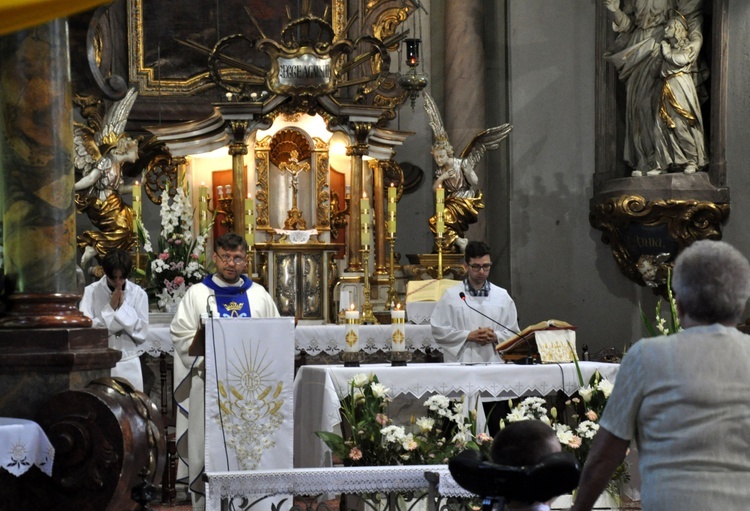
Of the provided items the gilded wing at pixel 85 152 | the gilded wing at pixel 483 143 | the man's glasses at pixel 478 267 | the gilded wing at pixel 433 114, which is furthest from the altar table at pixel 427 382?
the gilded wing at pixel 433 114

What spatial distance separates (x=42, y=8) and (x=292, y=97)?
7.16 m

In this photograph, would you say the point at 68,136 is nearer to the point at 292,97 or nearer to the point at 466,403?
the point at 466,403

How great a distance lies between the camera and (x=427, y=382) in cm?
680

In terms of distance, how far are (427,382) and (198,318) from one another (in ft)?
4.72

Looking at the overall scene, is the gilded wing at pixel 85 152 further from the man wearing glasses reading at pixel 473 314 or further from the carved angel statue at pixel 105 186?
the man wearing glasses reading at pixel 473 314

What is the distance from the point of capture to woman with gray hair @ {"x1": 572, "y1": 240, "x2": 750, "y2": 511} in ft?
9.80

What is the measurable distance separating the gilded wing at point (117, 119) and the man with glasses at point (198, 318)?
458 cm

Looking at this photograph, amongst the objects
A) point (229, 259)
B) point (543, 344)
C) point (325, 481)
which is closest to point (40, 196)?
point (229, 259)

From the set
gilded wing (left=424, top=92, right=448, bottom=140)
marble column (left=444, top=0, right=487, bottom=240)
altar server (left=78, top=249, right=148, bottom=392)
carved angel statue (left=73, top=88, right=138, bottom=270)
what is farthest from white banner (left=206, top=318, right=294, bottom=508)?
marble column (left=444, top=0, right=487, bottom=240)

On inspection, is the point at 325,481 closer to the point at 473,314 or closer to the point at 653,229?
the point at 473,314

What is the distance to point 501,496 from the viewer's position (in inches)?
105

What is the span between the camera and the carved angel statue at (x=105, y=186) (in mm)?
11203

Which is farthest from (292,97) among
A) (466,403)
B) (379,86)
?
(466,403)

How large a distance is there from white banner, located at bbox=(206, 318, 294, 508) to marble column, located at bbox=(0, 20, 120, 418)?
904 mm
